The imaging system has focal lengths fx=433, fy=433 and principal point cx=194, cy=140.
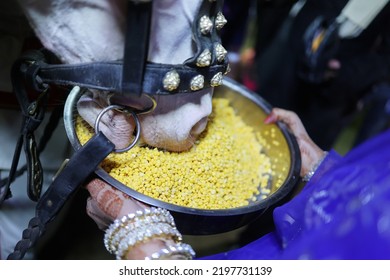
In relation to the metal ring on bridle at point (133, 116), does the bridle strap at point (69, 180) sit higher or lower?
lower

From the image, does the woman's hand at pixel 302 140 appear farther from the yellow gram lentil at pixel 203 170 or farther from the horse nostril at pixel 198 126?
the horse nostril at pixel 198 126

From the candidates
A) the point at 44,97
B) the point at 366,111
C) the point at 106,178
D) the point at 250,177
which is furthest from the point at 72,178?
the point at 366,111

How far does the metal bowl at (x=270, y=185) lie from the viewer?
49 centimetres

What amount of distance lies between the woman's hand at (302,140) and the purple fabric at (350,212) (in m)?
0.17

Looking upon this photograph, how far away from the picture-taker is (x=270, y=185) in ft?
2.10

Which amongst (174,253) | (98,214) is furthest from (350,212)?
(98,214)

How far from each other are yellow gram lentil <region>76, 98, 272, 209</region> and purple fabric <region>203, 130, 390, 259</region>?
143mm

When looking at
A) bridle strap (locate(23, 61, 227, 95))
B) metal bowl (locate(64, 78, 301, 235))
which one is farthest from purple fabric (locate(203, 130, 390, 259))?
bridle strap (locate(23, 61, 227, 95))

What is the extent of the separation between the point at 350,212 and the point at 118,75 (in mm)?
258

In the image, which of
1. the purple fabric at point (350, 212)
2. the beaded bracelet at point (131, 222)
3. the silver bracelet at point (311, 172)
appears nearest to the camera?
the purple fabric at point (350, 212)

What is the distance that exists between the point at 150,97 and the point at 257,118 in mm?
277

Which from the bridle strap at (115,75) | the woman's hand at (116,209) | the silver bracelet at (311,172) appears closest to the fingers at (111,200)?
the woman's hand at (116,209)

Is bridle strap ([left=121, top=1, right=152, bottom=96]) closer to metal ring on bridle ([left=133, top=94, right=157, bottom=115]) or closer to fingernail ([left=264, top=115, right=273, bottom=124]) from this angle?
metal ring on bridle ([left=133, top=94, right=157, bottom=115])
